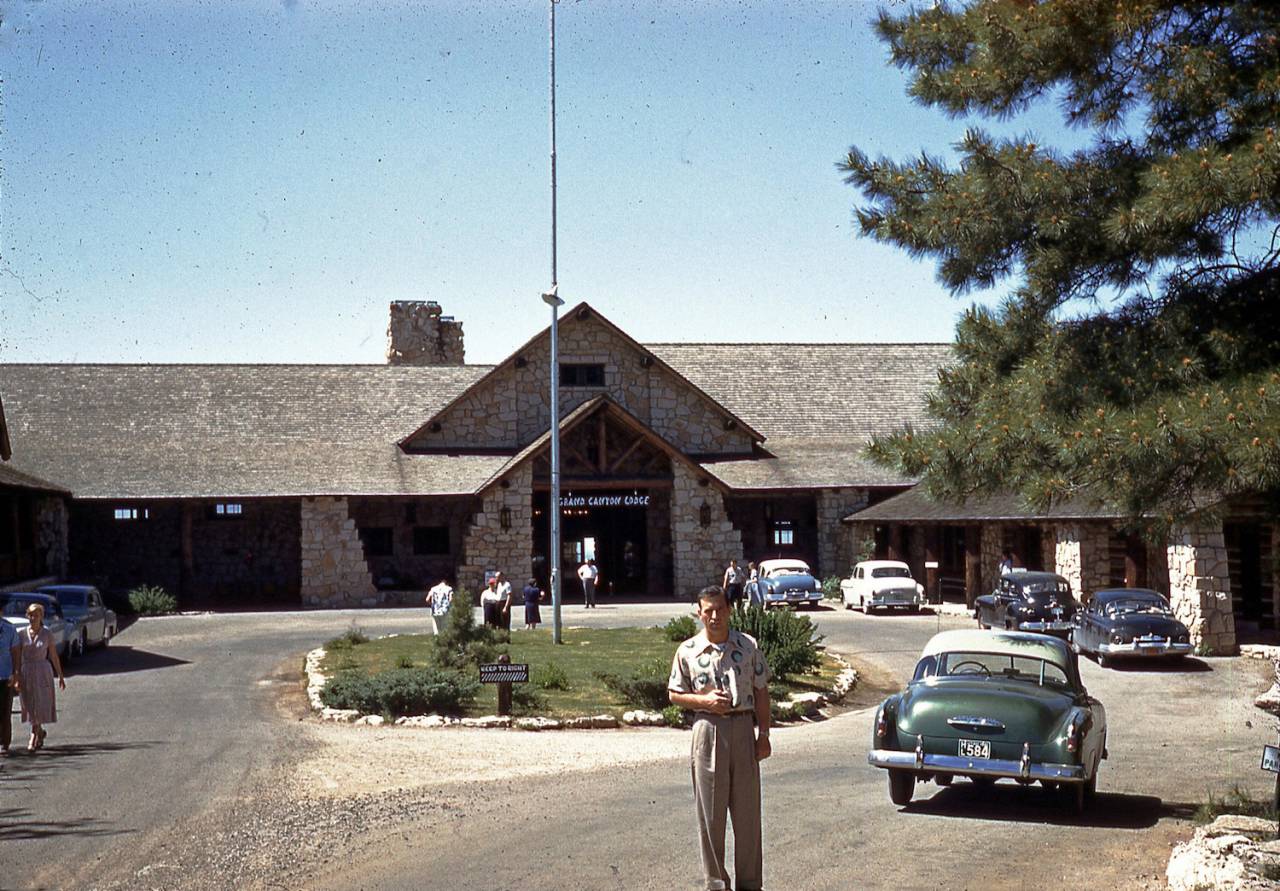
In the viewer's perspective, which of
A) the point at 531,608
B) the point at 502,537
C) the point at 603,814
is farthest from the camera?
the point at 502,537

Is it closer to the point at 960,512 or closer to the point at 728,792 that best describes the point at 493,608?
the point at 960,512

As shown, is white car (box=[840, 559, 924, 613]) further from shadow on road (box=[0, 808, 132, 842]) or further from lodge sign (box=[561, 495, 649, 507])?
shadow on road (box=[0, 808, 132, 842])

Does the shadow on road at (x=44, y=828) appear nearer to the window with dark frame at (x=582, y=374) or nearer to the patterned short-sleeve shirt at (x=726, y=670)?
the patterned short-sleeve shirt at (x=726, y=670)

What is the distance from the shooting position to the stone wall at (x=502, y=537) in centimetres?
4153

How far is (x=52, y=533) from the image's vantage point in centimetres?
3991

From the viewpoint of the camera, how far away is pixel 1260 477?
Answer: 9.56 metres

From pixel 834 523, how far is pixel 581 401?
29.2 feet

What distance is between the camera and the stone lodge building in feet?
136

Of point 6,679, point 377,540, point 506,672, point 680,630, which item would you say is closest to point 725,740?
point 506,672

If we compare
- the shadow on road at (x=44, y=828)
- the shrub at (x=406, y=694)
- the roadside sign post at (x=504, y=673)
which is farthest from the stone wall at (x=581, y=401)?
the shadow on road at (x=44, y=828)

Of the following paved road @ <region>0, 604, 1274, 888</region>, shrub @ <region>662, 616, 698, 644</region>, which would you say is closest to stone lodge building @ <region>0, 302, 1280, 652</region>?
shrub @ <region>662, 616, 698, 644</region>

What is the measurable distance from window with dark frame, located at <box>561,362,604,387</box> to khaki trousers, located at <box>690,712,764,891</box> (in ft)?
123

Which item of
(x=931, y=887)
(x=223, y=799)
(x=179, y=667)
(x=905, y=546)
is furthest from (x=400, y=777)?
(x=905, y=546)

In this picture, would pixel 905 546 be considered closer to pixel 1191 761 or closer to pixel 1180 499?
pixel 1191 761
